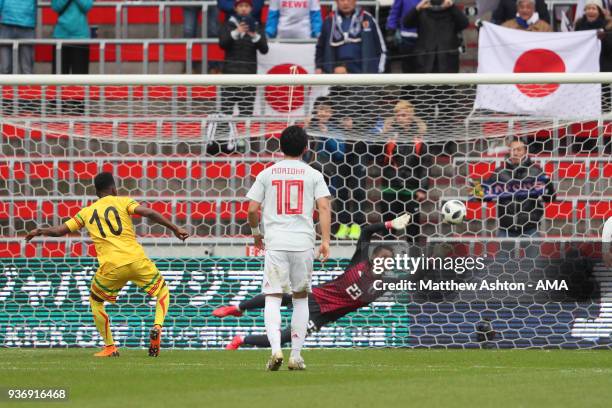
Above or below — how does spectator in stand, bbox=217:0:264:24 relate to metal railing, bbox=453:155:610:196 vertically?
above

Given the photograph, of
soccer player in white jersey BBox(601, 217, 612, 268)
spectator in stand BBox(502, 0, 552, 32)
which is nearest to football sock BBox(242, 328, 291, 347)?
soccer player in white jersey BBox(601, 217, 612, 268)

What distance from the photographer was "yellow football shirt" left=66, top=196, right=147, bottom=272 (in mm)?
11867

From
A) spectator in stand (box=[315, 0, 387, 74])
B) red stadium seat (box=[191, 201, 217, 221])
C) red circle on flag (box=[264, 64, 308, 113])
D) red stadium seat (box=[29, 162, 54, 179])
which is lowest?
red stadium seat (box=[191, 201, 217, 221])

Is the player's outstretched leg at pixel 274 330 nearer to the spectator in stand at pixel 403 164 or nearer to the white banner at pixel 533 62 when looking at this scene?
the spectator in stand at pixel 403 164

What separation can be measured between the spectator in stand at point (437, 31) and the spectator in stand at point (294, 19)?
66.3 inches

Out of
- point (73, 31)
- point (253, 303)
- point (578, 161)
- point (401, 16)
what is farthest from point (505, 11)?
point (253, 303)

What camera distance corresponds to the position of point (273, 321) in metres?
9.60

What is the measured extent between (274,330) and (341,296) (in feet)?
11.6

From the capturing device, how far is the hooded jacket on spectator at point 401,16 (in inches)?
688

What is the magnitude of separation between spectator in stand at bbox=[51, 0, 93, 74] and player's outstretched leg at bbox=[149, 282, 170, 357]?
287 inches

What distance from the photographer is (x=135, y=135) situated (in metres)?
15.3

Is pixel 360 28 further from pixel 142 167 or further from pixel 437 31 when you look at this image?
pixel 142 167

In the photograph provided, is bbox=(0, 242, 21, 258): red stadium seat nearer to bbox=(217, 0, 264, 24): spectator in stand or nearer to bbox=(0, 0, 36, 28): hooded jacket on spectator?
bbox=(0, 0, 36, 28): hooded jacket on spectator

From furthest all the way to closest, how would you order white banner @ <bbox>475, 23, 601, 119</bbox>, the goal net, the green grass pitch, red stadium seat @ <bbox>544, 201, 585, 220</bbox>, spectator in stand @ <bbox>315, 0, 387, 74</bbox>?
spectator in stand @ <bbox>315, 0, 387, 74</bbox>, white banner @ <bbox>475, 23, 601, 119</bbox>, red stadium seat @ <bbox>544, 201, 585, 220</bbox>, the goal net, the green grass pitch
